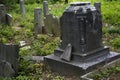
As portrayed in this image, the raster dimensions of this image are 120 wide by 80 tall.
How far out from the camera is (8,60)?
21.3ft

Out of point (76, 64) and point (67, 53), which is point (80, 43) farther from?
point (76, 64)

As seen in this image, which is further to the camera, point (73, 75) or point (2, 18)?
point (2, 18)

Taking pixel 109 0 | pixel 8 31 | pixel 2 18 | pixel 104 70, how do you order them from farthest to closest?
pixel 109 0 < pixel 2 18 < pixel 8 31 < pixel 104 70

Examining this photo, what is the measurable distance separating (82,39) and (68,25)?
1.60 feet

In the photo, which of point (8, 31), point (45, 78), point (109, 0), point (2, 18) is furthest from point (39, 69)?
point (109, 0)

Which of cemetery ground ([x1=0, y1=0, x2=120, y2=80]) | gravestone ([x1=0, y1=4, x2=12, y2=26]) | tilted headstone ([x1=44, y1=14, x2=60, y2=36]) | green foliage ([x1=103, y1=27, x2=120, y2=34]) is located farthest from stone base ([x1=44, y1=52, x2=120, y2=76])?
gravestone ([x1=0, y1=4, x2=12, y2=26])

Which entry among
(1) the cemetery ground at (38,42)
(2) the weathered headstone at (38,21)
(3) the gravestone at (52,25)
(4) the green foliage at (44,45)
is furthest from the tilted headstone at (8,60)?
(2) the weathered headstone at (38,21)

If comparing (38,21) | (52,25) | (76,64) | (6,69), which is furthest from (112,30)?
(6,69)

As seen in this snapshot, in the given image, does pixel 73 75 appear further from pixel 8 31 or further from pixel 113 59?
pixel 8 31

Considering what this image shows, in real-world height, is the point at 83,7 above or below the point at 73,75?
above

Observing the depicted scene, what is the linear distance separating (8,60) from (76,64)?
150cm

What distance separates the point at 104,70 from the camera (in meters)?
6.32

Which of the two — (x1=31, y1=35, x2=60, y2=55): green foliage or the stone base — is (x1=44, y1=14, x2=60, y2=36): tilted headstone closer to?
(x1=31, y1=35, x2=60, y2=55): green foliage

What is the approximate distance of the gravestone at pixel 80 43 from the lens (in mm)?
6500
